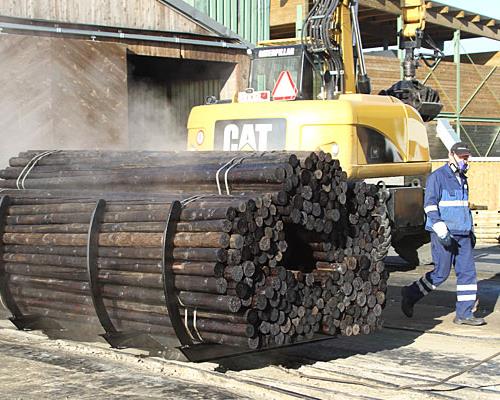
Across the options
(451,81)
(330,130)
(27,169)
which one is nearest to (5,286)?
(27,169)

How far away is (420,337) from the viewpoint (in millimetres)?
8625

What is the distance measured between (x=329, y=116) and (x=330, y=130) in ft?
0.55

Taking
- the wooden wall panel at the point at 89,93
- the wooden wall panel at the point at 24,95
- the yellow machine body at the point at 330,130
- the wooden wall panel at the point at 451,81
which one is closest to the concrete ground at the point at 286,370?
the yellow machine body at the point at 330,130

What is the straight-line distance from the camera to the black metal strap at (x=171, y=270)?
6.82 meters

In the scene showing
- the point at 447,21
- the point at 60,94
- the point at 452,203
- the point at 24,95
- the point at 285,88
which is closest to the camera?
the point at 452,203

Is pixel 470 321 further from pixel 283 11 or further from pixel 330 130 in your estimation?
pixel 283 11

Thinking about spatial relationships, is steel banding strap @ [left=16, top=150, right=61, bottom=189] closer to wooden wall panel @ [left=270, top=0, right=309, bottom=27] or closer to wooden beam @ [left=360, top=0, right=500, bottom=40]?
wooden wall panel @ [left=270, top=0, right=309, bottom=27]

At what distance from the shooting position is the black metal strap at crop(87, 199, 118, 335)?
7.43 m

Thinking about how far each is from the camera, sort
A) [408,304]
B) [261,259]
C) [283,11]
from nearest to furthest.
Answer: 1. [261,259]
2. [408,304]
3. [283,11]

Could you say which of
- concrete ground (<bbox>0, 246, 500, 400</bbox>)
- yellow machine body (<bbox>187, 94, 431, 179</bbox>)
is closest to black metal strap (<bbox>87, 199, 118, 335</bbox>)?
concrete ground (<bbox>0, 246, 500, 400</bbox>)

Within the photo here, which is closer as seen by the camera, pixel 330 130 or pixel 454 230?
pixel 454 230

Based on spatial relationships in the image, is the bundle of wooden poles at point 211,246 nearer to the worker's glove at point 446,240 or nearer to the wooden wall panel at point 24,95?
the worker's glove at point 446,240

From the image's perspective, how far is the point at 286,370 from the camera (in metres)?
7.24

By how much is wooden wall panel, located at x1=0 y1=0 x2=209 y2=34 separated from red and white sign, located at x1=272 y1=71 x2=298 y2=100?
647cm
